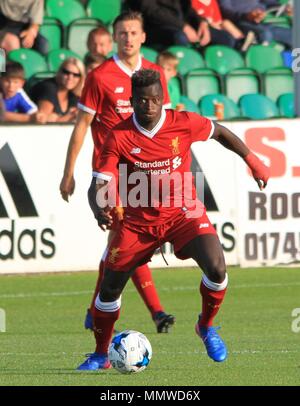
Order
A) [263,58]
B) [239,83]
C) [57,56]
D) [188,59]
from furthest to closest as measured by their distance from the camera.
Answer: [263,58]
[188,59]
[239,83]
[57,56]

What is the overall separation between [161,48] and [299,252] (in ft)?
16.1

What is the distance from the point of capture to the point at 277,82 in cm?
2006

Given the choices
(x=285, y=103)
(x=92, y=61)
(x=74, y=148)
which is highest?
(x=74, y=148)

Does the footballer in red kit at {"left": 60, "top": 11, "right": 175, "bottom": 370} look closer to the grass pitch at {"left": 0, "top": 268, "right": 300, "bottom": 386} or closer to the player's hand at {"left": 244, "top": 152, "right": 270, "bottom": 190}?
the grass pitch at {"left": 0, "top": 268, "right": 300, "bottom": 386}

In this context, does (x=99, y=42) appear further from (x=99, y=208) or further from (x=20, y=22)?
(x=99, y=208)

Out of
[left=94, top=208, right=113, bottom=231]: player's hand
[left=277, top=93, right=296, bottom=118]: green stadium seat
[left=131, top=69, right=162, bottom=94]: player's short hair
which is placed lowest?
[left=277, top=93, right=296, bottom=118]: green stadium seat

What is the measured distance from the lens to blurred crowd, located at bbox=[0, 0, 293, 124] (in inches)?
640

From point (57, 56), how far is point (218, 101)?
7.50 ft

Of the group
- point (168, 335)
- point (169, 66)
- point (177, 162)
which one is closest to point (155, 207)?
point (177, 162)

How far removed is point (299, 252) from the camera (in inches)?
630

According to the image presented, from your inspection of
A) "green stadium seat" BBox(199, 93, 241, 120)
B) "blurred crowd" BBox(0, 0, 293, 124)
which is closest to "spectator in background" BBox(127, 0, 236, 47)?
"blurred crowd" BBox(0, 0, 293, 124)

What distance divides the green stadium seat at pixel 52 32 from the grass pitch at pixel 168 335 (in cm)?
498

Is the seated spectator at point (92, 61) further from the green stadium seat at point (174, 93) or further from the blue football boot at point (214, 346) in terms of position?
the blue football boot at point (214, 346)

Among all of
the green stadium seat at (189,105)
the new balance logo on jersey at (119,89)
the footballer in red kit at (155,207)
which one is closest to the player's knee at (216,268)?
the footballer in red kit at (155,207)
